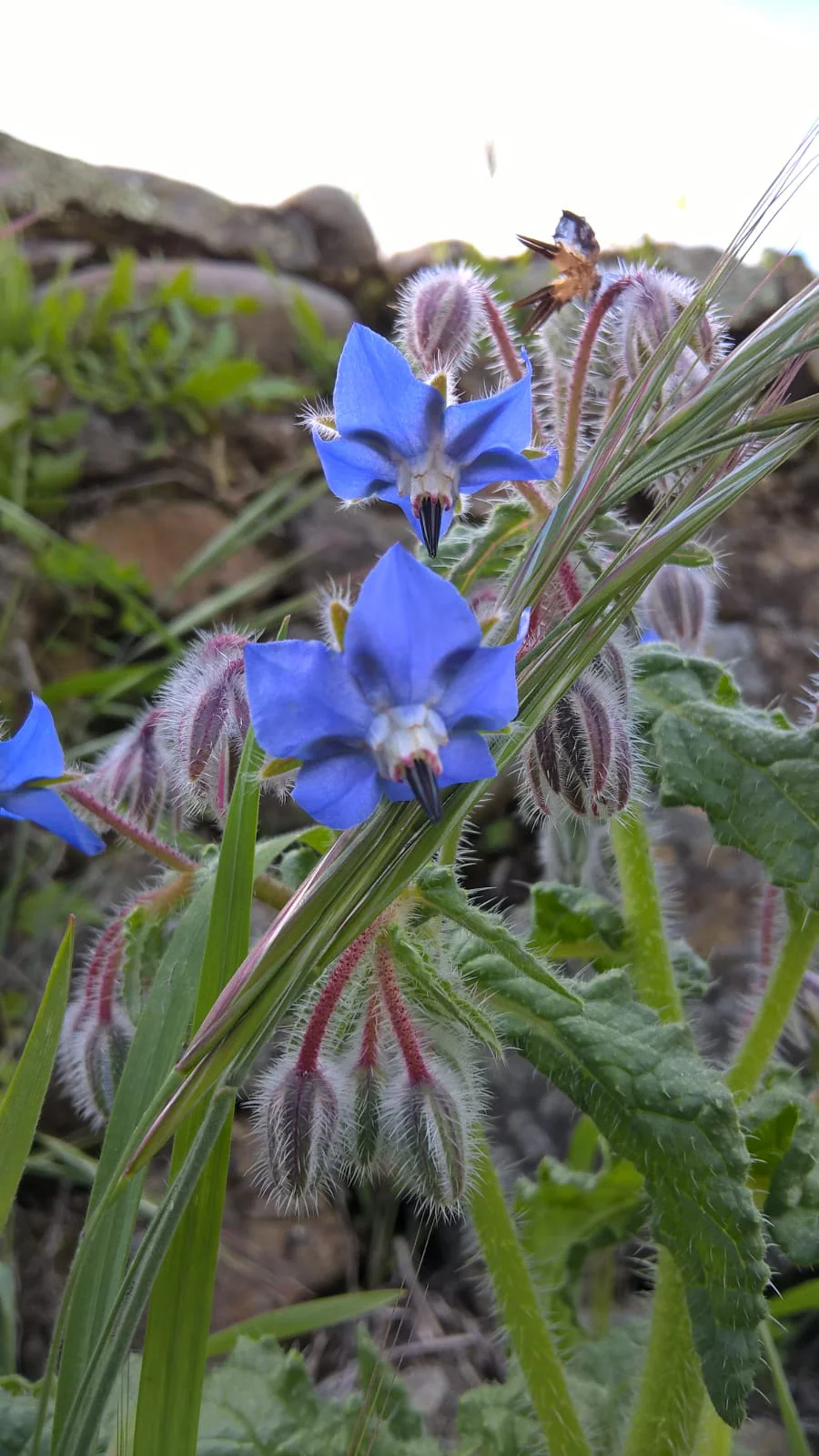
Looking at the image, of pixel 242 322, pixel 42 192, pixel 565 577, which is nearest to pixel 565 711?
pixel 565 577

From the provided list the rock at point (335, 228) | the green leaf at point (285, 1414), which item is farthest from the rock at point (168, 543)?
the green leaf at point (285, 1414)

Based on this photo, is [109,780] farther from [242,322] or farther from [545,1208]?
[242,322]

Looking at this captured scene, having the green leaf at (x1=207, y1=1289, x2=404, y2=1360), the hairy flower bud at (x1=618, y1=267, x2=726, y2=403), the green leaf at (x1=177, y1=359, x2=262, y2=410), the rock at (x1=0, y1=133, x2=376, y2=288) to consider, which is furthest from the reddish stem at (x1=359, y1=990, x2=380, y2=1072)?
the rock at (x1=0, y1=133, x2=376, y2=288)

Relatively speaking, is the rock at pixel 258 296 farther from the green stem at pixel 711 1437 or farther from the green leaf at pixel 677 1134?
the green stem at pixel 711 1437

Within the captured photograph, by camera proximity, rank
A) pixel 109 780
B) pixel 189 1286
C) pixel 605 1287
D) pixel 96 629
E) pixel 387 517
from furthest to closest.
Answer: pixel 387 517, pixel 96 629, pixel 605 1287, pixel 109 780, pixel 189 1286

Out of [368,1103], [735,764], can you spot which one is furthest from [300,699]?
[735,764]

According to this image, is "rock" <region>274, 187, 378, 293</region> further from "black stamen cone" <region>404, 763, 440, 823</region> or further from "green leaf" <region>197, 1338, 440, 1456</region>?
"black stamen cone" <region>404, 763, 440, 823</region>
